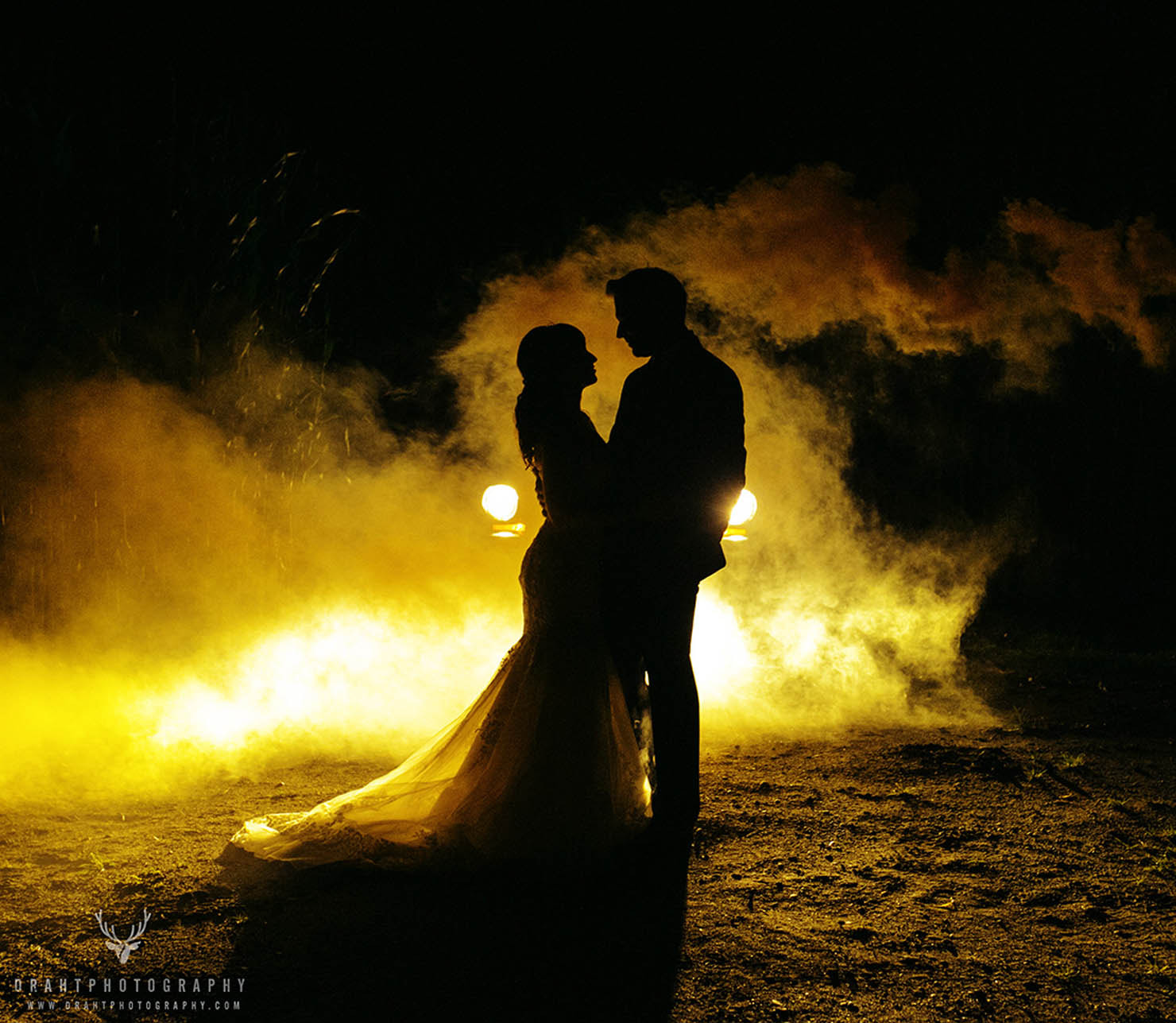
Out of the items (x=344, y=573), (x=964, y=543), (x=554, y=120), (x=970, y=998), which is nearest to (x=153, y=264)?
(x=344, y=573)

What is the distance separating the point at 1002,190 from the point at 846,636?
3514 mm

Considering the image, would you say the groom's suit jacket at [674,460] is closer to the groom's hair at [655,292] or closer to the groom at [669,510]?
the groom at [669,510]

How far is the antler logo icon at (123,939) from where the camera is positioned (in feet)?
8.66

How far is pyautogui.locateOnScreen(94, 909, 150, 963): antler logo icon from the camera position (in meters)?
2.64

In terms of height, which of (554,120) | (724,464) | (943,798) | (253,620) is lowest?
(943,798)

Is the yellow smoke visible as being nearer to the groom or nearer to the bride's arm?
the groom

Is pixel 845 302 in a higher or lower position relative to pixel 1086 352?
lower

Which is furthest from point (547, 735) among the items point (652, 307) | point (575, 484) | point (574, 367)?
point (652, 307)

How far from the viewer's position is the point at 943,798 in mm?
4121

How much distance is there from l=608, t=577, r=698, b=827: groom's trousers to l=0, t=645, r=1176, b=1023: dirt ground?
236 mm

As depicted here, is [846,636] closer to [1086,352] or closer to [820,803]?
[820,803]

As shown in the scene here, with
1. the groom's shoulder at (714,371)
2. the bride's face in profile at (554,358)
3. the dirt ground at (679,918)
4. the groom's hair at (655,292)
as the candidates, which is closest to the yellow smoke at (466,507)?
the dirt ground at (679,918)

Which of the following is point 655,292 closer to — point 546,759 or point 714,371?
point 714,371

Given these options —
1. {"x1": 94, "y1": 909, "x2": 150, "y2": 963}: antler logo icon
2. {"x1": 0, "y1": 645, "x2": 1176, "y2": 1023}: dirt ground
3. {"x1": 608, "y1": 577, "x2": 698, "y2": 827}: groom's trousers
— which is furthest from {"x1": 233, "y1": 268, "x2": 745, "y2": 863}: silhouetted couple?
{"x1": 94, "y1": 909, "x2": 150, "y2": 963}: antler logo icon
